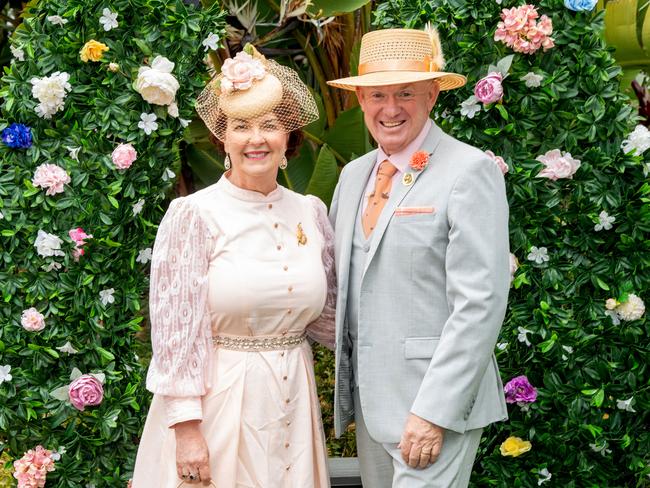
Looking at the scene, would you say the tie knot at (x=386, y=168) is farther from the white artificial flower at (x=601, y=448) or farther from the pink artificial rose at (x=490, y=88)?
the white artificial flower at (x=601, y=448)

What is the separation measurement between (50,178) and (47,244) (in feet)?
0.91

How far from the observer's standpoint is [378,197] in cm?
306

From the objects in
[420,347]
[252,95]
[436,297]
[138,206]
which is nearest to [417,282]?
[436,297]

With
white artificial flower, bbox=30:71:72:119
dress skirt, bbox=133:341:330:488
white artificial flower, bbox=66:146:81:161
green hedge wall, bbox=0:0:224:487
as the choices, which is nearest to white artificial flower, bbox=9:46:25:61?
green hedge wall, bbox=0:0:224:487

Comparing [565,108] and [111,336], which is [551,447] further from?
[111,336]

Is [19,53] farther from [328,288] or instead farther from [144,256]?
[328,288]

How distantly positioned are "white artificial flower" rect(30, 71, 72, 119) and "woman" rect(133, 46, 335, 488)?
89 centimetres

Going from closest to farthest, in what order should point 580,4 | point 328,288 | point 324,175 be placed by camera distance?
point 328,288, point 580,4, point 324,175

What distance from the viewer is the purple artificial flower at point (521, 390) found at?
152 inches

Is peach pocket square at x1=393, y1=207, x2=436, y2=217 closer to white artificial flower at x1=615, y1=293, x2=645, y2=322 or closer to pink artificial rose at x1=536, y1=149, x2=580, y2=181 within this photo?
pink artificial rose at x1=536, y1=149, x2=580, y2=181

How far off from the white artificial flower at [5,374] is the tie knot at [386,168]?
1.85 meters

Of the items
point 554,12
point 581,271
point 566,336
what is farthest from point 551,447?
point 554,12

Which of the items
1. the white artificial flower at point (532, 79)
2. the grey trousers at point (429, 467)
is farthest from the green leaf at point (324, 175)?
the grey trousers at point (429, 467)

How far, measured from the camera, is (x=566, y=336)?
385 cm
